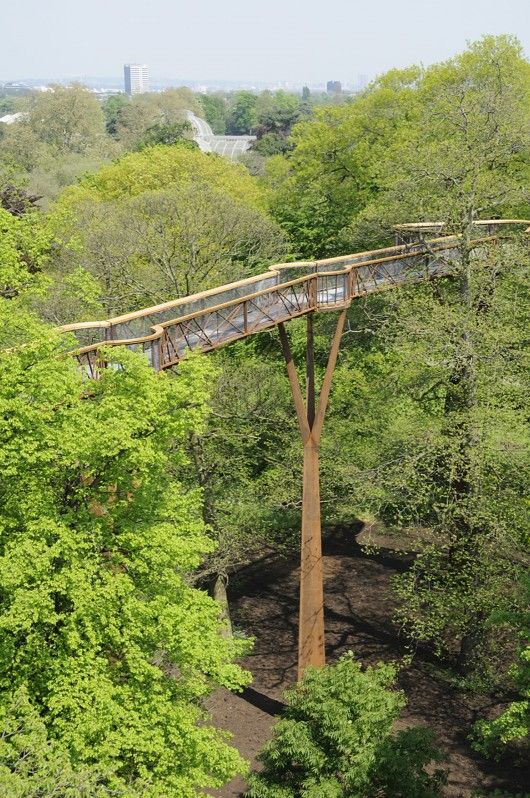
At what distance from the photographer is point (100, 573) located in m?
12.0

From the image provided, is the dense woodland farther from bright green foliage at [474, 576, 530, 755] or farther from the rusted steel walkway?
the rusted steel walkway

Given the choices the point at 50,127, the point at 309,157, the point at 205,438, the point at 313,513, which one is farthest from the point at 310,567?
the point at 50,127

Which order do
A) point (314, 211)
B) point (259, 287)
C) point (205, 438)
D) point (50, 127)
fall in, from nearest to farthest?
point (259, 287), point (205, 438), point (314, 211), point (50, 127)

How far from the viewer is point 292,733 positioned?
526 inches

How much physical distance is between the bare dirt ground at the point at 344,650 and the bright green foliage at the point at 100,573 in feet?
16.7

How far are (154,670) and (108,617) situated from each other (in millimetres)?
937

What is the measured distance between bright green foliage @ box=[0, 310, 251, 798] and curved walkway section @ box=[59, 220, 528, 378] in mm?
1623

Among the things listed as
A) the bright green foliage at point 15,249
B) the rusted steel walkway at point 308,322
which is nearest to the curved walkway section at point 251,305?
the rusted steel walkway at point 308,322

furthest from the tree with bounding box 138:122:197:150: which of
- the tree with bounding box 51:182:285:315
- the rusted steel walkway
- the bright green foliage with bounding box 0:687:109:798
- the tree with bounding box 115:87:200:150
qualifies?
the bright green foliage with bounding box 0:687:109:798

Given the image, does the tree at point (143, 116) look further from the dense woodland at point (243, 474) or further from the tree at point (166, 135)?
the dense woodland at point (243, 474)

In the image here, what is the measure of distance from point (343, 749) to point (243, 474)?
9.13 metres

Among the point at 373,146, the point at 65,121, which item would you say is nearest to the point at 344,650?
the point at 373,146

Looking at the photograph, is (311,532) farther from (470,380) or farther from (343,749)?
(343,749)

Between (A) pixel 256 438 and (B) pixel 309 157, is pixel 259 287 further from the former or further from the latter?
(B) pixel 309 157
